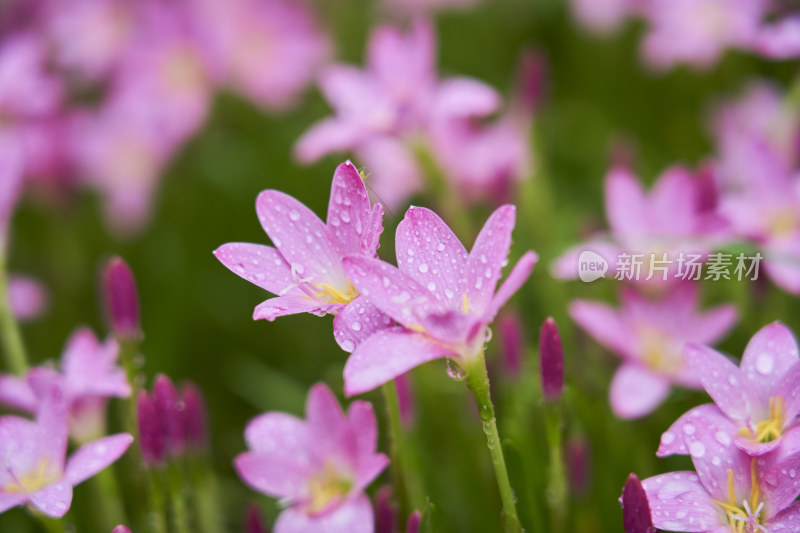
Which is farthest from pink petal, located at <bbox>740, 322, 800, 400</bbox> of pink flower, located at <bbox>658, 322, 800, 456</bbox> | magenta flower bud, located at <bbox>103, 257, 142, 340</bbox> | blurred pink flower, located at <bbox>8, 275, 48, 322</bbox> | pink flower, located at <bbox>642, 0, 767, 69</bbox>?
blurred pink flower, located at <bbox>8, 275, 48, 322</bbox>

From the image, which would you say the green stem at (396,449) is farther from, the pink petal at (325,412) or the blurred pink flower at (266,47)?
the blurred pink flower at (266,47)

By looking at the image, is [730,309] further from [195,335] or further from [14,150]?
[195,335]

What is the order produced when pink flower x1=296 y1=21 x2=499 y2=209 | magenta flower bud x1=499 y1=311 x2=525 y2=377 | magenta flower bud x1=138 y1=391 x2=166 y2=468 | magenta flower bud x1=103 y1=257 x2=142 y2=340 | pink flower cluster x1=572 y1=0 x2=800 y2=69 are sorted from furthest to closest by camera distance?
1. pink flower cluster x1=572 y1=0 x2=800 y2=69
2. pink flower x1=296 y1=21 x2=499 y2=209
3. magenta flower bud x1=499 y1=311 x2=525 y2=377
4. magenta flower bud x1=103 y1=257 x2=142 y2=340
5. magenta flower bud x1=138 y1=391 x2=166 y2=468

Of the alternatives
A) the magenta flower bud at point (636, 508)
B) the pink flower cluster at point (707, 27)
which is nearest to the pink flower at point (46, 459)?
the magenta flower bud at point (636, 508)

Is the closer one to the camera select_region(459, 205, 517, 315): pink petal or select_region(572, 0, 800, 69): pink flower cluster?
select_region(459, 205, 517, 315): pink petal

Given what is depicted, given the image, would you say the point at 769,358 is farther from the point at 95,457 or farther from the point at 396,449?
the point at 95,457

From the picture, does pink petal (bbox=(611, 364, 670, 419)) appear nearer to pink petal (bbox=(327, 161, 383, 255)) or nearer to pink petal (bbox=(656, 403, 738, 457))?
pink petal (bbox=(656, 403, 738, 457))

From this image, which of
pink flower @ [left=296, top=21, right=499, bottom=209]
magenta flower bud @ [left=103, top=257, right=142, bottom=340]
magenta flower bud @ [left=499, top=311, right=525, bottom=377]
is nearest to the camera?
magenta flower bud @ [left=103, top=257, right=142, bottom=340]

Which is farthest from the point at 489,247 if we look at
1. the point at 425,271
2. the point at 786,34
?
the point at 786,34
